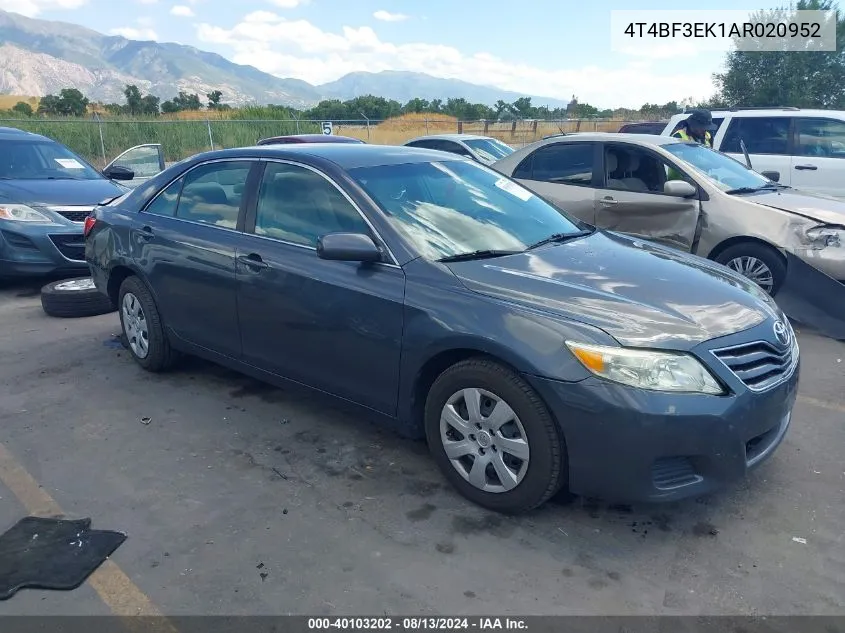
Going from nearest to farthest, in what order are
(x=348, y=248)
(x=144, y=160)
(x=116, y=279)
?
(x=348, y=248) → (x=116, y=279) → (x=144, y=160)

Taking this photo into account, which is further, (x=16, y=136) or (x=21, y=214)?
(x=16, y=136)

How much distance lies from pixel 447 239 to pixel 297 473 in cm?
146

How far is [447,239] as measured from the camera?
3688mm

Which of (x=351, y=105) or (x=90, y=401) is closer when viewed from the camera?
(x=90, y=401)

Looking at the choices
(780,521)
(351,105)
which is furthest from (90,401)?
(351,105)

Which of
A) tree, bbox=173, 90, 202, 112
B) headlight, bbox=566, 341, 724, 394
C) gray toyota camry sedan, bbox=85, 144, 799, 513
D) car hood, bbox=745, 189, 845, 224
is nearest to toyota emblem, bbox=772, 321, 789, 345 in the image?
gray toyota camry sedan, bbox=85, 144, 799, 513

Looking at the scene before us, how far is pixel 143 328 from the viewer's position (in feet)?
16.7

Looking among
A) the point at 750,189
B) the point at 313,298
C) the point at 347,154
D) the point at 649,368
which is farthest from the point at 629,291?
the point at 750,189

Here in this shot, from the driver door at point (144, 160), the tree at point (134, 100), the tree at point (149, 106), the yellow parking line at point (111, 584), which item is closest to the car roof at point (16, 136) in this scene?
the driver door at point (144, 160)

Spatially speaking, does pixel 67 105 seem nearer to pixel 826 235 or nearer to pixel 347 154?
pixel 347 154

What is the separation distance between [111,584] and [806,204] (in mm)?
6297

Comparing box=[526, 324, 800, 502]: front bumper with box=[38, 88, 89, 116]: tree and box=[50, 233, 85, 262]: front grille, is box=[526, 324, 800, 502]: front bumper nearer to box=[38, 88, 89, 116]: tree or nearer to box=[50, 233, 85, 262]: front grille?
box=[50, 233, 85, 262]: front grille

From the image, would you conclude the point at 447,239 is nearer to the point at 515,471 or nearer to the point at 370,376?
the point at 370,376

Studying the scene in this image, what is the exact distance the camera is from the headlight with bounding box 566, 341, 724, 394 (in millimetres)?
2857
